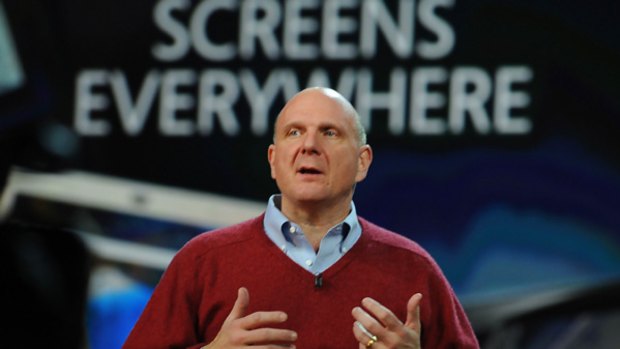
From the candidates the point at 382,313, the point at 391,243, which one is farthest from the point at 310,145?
the point at 382,313

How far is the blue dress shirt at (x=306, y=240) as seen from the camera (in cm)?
199

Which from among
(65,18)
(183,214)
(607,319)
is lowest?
(607,319)

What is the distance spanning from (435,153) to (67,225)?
51.4 inches

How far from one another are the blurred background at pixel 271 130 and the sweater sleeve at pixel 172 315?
147 cm

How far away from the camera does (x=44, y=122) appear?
12.3ft

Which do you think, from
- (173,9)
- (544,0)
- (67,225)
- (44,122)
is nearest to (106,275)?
(67,225)

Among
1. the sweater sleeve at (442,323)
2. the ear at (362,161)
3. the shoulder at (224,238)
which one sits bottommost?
the sweater sleeve at (442,323)

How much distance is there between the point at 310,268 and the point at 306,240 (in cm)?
6

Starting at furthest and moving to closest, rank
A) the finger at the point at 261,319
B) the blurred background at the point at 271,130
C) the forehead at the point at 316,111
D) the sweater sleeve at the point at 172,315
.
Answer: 1. the blurred background at the point at 271,130
2. the forehead at the point at 316,111
3. the sweater sleeve at the point at 172,315
4. the finger at the point at 261,319

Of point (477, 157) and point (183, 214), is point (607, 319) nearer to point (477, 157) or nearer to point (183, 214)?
point (477, 157)

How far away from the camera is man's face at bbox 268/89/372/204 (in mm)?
2002

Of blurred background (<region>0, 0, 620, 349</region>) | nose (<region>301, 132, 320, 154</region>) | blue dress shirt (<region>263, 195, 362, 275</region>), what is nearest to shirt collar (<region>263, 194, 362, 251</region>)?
blue dress shirt (<region>263, 195, 362, 275</region>)

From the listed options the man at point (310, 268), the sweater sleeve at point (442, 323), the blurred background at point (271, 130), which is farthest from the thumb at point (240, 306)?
the blurred background at point (271, 130)

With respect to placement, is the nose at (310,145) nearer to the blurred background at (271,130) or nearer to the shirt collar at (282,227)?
the shirt collar at (282,227)
